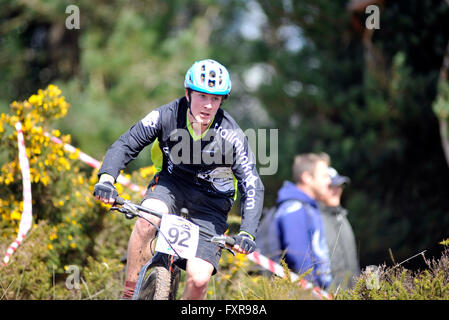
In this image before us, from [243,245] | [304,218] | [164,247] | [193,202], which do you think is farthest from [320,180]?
[164,247]

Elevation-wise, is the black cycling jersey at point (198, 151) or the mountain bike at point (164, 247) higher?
the black cycling jersey at point (198, 151)

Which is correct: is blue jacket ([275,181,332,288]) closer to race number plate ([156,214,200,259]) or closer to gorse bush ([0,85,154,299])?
gorse bush ([0,85,154,299])

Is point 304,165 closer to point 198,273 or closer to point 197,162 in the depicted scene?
point 197,162

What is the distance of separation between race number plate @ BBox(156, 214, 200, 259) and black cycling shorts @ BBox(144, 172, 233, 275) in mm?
365

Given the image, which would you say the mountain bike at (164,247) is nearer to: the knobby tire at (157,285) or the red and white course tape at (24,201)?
the knobby tire at (157,285)

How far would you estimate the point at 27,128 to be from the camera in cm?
551

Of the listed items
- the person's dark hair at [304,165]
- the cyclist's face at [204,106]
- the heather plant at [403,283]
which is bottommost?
the heather plant at [403,283]

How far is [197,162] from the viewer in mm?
4020

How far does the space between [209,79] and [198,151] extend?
0.55 metres

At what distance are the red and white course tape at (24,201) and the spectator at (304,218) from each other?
2570 mm

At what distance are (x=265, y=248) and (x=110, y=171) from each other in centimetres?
266

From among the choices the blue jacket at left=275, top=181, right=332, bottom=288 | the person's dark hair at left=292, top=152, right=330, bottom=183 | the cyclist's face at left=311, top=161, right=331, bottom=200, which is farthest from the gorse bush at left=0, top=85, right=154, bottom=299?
the cyclist's face at left=311, top=161, right=331, bottom=200

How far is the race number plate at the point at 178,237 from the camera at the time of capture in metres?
3.54

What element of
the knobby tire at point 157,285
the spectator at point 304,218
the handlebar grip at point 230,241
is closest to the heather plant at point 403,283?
the handlebar grip at point 230,241
